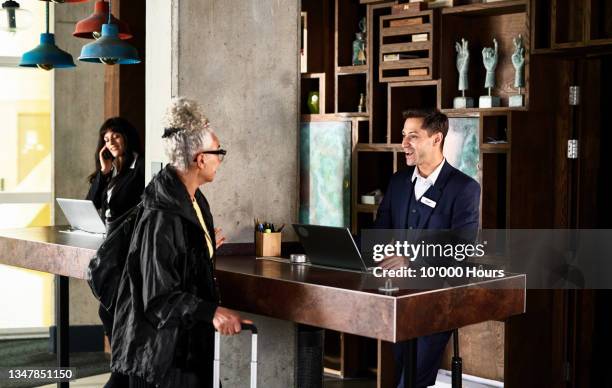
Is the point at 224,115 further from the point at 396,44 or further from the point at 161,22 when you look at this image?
the point at 396,44

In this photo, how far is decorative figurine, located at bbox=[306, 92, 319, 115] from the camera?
7.40 meters

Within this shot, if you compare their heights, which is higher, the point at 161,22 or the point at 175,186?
the point at 161,22

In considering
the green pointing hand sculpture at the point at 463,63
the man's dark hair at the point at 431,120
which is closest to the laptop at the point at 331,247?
the man's dark hair at the point at 431,120

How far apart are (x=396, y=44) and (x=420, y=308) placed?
341 centimetres

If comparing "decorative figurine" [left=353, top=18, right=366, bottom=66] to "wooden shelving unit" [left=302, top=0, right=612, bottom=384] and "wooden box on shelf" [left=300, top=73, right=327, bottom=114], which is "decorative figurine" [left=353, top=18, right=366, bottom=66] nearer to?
"wooden shelving unit" [left=302, top=0, right=612, bottom=384]

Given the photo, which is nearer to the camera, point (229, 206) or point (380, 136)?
point (229, 206)

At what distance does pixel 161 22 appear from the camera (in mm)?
4621

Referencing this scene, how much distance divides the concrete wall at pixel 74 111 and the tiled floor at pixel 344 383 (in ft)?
5.75

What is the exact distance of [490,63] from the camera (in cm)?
616

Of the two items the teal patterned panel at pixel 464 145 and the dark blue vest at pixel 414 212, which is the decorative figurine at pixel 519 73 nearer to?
the teal patterned panel at pixel 464 145

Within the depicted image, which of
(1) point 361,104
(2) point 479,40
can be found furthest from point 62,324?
(2) point 479,40

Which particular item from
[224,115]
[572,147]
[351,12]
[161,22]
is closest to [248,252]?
[224,115]

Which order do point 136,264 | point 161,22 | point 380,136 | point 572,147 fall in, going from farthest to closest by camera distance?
1. point 380,136
2. point 572,147
3. point 161,22
4. point 136,264

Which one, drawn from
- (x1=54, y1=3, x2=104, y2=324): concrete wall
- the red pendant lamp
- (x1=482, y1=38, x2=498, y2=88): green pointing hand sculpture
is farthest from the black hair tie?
(x1=54, y1=3, x2=104, y2=324): concrete wall
